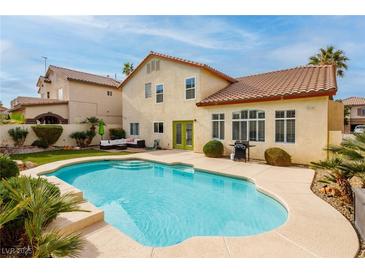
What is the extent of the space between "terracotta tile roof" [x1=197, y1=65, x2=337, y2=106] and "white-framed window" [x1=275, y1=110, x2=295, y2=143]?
104 centimetres

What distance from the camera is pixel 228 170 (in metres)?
11.1

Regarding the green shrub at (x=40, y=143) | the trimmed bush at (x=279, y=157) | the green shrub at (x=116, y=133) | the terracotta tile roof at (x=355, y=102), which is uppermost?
the terracotta tile roof at (x=355, y=102)

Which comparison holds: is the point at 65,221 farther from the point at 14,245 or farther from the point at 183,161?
the point at 183,161

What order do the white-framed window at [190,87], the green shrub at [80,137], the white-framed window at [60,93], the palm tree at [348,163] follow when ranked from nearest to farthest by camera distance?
the palm tree at [348,163], the white-framed window at [190,87], the green shrub at [80,137], the white-framed window at [60,93]

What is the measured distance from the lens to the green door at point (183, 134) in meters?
18.4

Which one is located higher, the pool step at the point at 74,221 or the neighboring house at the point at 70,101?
the neighboring house at the point at 70,101

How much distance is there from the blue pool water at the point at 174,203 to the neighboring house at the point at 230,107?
507 cm

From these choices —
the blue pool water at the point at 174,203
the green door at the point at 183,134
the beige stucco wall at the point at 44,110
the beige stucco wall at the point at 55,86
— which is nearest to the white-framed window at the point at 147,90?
the green door at the point at 183,134

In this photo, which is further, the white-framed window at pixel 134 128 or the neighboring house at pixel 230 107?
the white-framed window at pixel 134 128

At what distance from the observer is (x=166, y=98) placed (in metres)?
19.8

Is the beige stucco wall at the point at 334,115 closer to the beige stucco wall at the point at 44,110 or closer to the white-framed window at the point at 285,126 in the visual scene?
the white-framed window at the point at 285,126

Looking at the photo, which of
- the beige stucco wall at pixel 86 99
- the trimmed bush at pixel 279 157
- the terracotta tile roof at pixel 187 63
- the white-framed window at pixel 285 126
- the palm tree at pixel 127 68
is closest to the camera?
the trimmed bush at pixel 279 157

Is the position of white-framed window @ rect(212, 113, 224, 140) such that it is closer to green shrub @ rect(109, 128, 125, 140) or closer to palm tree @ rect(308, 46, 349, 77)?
green shrub @ rect(109, 128, 125, 140)

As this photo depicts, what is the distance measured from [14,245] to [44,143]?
18530 mm
